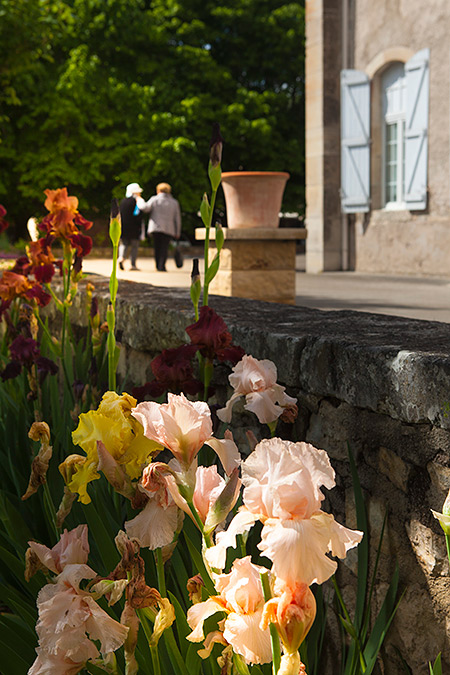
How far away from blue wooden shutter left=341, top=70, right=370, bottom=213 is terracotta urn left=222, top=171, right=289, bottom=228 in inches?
178

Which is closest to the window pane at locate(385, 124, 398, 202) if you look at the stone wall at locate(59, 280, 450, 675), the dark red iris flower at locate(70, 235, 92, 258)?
the dark red iris flower at locate(70, 235, 92, 258)

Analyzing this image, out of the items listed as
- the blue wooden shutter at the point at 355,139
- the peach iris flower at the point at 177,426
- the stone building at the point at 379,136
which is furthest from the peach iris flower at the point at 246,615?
the blue wooden shutter at the point at 355,139

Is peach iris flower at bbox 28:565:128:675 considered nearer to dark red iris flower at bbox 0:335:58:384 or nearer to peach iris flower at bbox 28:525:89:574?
peach iris flower at bbox 28:525:89:574

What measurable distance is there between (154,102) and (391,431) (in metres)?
23.2

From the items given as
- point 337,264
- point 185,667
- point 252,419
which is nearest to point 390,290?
point 337,264

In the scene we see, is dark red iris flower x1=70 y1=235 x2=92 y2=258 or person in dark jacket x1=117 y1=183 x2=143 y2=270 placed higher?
person in dark jacket x1=117 y1=183 x2=143 y2=270

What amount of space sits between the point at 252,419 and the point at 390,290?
19.2 feet

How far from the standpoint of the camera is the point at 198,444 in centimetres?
110

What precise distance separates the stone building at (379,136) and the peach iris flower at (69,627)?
959 cm

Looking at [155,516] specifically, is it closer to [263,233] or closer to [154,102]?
[263,233]

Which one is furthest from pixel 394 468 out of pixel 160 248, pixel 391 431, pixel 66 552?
pixel 160 248

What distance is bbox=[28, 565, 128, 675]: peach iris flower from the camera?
99 centimetres

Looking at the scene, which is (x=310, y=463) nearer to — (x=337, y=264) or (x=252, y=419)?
(x=252, y=419)

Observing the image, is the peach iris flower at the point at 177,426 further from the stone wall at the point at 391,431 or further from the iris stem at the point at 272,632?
the stone wall at the point at 391,431
